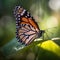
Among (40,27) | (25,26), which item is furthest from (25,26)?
(40,27)

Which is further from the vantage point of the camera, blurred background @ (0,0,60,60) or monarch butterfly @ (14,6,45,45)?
monarch butterfly @ (14,6,45,45)

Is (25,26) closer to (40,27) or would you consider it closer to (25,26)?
(25,26)

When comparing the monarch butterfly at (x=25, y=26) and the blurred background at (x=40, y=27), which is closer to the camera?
the blurred background at (x=40, y=27)

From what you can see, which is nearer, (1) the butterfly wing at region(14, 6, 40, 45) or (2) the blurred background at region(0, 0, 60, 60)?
(2) the blurred background at region(0, 0, 60, 60)
